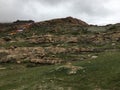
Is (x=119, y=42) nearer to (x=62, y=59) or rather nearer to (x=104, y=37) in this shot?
(x=104, y=37)

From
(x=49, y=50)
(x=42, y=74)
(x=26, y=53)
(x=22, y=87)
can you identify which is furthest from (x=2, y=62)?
(x=22, y=87)

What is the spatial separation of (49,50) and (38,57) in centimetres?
745

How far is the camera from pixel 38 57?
78312mm

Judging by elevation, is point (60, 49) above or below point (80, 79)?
above

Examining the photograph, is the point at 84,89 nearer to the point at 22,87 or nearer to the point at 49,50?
the point at 22,87

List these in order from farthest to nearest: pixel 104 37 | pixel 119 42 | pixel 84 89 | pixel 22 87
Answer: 1. pixel 104 37
2. pixel 119 42
3. pixel 22 87
4. pixel 84 89

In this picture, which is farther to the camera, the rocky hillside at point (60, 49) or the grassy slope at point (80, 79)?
Answer: the rocky hillside at point (60, 49)

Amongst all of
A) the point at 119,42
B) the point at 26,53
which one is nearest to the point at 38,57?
the point at 26,53

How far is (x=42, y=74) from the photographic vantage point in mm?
51594

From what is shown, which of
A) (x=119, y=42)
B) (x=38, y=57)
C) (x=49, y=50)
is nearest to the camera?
(x=38, y=57)

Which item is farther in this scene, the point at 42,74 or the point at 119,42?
the point at 119,42

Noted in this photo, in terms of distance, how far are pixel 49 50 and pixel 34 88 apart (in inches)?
1661

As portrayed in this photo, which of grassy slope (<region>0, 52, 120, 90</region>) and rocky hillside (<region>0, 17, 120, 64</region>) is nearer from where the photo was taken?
grassy slope (<region>0, 52, 120, 90</region>)

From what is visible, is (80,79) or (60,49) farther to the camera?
(60,49)
